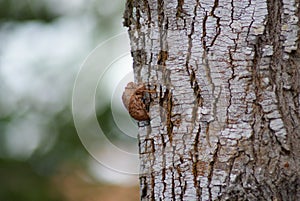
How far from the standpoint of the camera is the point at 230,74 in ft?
4.10

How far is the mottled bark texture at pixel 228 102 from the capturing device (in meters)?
1.23

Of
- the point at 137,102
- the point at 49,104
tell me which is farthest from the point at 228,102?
the point at 49,104

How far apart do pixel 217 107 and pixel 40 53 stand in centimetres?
350

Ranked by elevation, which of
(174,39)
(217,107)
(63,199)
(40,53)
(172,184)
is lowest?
(63,199)

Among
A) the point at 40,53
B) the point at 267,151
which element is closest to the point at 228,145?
the point at 267,151

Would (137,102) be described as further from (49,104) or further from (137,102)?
(49,104)

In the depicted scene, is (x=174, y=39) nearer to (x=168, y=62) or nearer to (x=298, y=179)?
(x=168, y=62)

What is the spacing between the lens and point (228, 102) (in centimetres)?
Result: 125

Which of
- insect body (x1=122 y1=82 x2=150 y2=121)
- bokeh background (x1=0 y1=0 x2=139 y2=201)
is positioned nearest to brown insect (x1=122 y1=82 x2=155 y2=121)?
insect body (x1=122 y1=82 x2=150 y2=121)

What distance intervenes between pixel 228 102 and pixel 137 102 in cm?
17

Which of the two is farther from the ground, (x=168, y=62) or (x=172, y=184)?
(x=168, y=62)

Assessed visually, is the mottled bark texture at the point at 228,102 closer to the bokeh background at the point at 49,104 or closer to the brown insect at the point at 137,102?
the brown insect at the point at 137,102

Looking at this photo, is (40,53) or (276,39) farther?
(40,53)

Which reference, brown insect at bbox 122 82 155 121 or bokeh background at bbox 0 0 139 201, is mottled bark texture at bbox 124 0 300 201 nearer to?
brown insect at bbox 122 82 155 121
